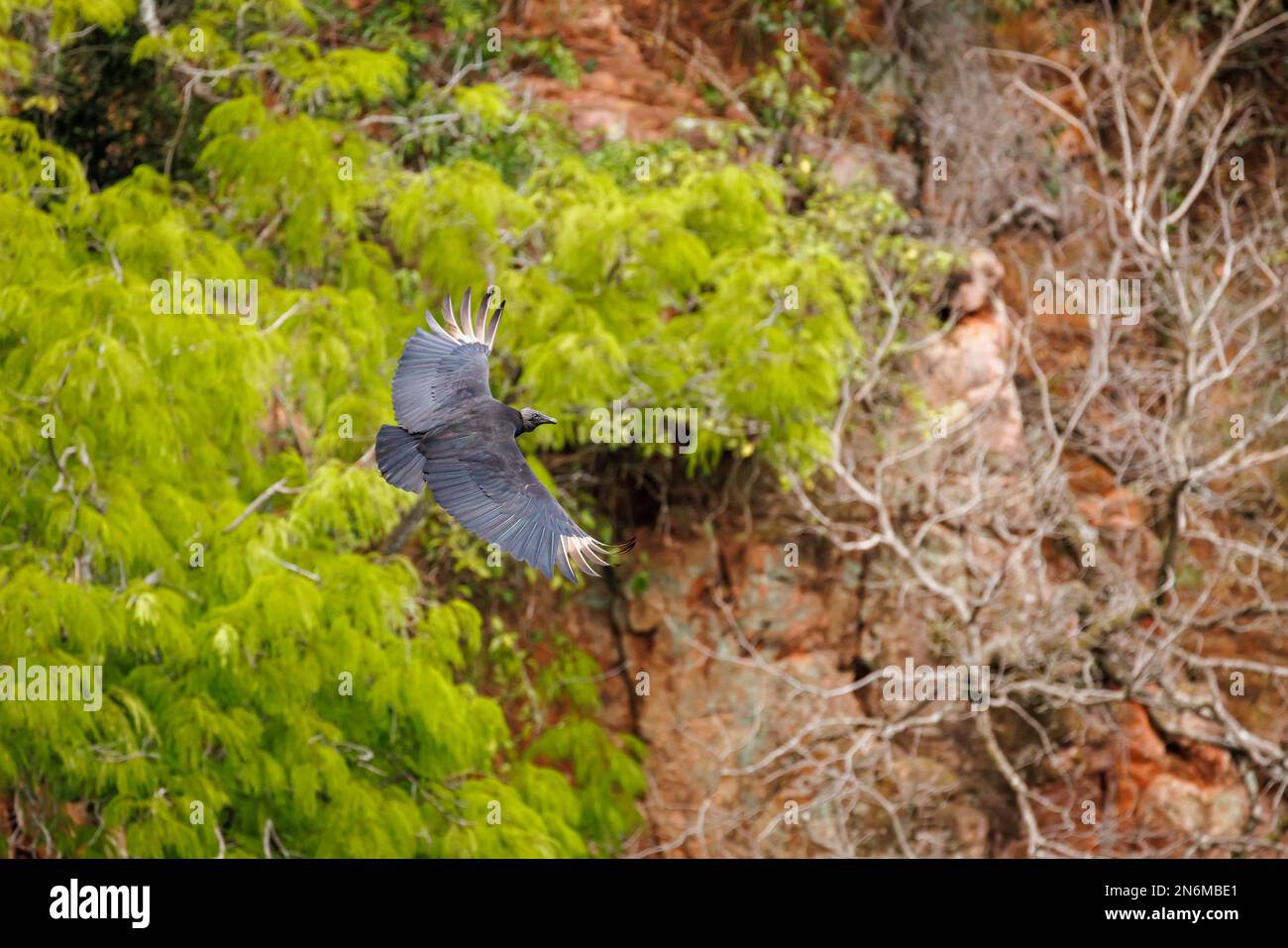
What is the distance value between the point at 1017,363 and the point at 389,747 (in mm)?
6426

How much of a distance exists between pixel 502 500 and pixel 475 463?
0.73 feet

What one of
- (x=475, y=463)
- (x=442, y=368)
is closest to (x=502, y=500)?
(x=475, y=463)

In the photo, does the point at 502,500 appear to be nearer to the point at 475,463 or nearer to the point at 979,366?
the point at 475,463

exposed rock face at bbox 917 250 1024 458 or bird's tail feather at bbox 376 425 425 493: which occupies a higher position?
exposed rock face at bbox 917 250 1024 458

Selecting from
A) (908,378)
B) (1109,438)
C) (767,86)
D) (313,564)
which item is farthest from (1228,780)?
(313,564)

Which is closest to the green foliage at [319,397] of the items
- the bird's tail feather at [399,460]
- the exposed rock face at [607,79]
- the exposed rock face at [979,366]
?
the exposed rock face at [979,366]

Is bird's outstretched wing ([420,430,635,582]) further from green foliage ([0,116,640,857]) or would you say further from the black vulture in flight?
green foliage ([0,116,640,857])

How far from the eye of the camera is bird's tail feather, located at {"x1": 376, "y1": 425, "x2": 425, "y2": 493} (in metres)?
7.05

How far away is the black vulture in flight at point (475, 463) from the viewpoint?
6.80 m

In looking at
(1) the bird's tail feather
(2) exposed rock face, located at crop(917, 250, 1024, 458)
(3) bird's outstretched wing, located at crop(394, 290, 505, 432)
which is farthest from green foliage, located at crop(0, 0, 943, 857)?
(1) the bird's tail feather

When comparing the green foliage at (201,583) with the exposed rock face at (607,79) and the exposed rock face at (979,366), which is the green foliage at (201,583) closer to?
the exposed rock face at (607,79)

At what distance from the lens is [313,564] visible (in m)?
9.99

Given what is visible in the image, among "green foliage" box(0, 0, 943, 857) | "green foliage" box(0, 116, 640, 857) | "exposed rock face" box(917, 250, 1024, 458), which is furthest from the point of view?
"exposed rock face" box(917, 250, 1024, 458)

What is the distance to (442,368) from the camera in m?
7.67
